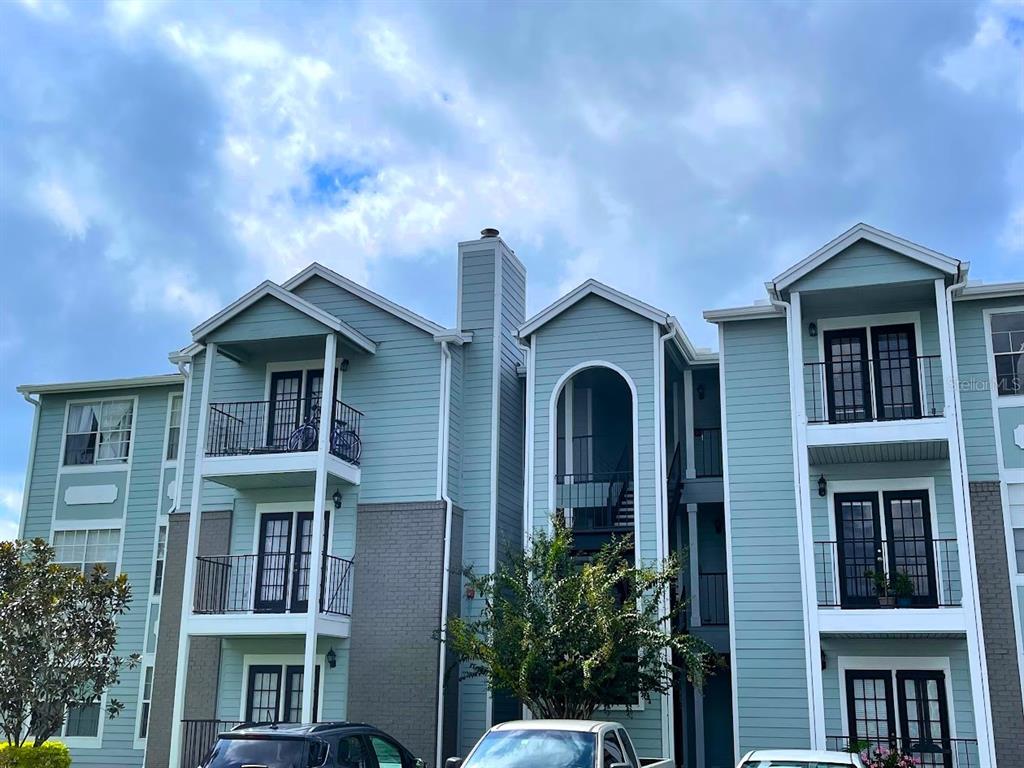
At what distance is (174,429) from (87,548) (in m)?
3.18

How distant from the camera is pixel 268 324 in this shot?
2048cm

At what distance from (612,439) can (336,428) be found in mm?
6123

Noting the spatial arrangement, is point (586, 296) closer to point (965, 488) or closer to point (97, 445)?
point (965, 488)

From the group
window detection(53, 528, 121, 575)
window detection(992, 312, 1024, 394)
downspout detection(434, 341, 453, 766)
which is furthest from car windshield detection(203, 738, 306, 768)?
window detection(53, 528, 121, 575)

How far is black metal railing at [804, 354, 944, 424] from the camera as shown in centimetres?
1827

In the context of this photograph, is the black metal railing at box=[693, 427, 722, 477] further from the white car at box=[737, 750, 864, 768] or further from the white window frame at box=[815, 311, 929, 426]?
the white car at box=[737, 750, 864, 768]

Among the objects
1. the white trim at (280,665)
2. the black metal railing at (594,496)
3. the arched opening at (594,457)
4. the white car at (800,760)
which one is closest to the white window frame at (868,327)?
the arched opening at (594,457)

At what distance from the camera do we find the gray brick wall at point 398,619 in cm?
1873

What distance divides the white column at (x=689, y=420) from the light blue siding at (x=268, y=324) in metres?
6.91

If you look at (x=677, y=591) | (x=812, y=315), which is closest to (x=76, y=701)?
(x=677, y=591)

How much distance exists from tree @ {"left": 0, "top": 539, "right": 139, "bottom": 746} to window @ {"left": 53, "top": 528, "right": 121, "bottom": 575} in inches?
215

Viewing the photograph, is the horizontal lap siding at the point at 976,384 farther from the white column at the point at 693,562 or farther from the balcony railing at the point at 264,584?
the balcony railing at the point at 264,584

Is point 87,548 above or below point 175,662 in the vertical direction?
above

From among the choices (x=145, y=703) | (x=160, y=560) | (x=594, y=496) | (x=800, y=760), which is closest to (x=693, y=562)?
(x=594, y=496)
